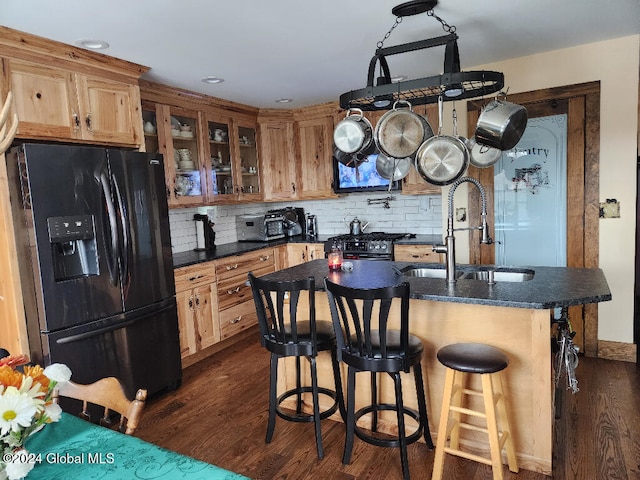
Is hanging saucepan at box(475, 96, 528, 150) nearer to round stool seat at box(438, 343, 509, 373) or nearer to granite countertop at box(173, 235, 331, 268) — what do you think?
round stool seat at box(438, 343, 509, 373)

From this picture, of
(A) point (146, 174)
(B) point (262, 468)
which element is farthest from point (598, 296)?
(A) point (146, 174)

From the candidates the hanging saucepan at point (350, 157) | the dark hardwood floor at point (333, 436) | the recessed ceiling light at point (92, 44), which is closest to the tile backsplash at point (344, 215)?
the dark hardwood floor at point (333, 436)

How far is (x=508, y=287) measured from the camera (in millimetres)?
2240

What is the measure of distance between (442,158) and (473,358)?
104 centimetres

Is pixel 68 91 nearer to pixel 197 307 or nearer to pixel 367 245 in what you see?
pixel 197 307

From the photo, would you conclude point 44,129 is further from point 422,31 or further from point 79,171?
point 422,31

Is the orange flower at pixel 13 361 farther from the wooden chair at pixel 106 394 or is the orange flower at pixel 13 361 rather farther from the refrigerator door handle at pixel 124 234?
the refrigerator door handle at pixel 124 234

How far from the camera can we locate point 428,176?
244 centimetres

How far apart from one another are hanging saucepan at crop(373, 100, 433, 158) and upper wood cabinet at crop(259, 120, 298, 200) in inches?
107

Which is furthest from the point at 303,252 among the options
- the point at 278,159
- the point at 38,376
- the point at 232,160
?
the point at 38,376

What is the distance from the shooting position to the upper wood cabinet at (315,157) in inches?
192

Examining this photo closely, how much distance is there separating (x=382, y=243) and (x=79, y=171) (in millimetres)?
2659

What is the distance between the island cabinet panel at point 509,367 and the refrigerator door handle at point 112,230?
69.7 inches

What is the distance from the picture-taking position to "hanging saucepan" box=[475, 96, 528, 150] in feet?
7.10
